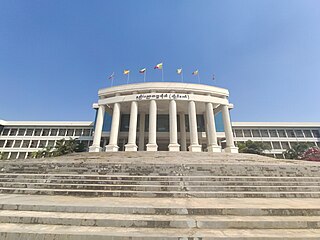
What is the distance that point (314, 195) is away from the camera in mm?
6836

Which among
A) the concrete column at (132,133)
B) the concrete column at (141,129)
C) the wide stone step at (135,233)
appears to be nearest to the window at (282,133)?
the concrete column at (141,129)

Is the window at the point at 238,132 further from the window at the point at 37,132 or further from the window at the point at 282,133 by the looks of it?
the window at the point at 37,132

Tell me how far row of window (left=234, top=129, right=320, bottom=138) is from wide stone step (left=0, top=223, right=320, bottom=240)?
139 feet

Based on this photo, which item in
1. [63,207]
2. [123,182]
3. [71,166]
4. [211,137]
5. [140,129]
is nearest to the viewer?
[63,207]

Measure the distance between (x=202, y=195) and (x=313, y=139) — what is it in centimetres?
5179

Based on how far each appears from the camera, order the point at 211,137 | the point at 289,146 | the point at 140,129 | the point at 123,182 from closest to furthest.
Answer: the point at 123,182 → the point at 211,137 → the point at 140,129 → the point at 289,146

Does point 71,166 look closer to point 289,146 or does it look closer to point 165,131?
point 165,131

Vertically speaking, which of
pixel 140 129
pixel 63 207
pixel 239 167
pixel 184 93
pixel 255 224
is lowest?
pixel 255 224

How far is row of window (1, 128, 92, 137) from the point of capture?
137ft

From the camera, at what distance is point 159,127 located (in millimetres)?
30438

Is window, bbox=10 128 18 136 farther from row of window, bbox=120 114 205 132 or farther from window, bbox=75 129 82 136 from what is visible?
row of window, bbox=120 114 205 132

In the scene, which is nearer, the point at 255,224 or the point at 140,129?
the point at 255,224

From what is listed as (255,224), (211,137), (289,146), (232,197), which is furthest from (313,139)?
(255,224)

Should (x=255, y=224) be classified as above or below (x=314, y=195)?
below
